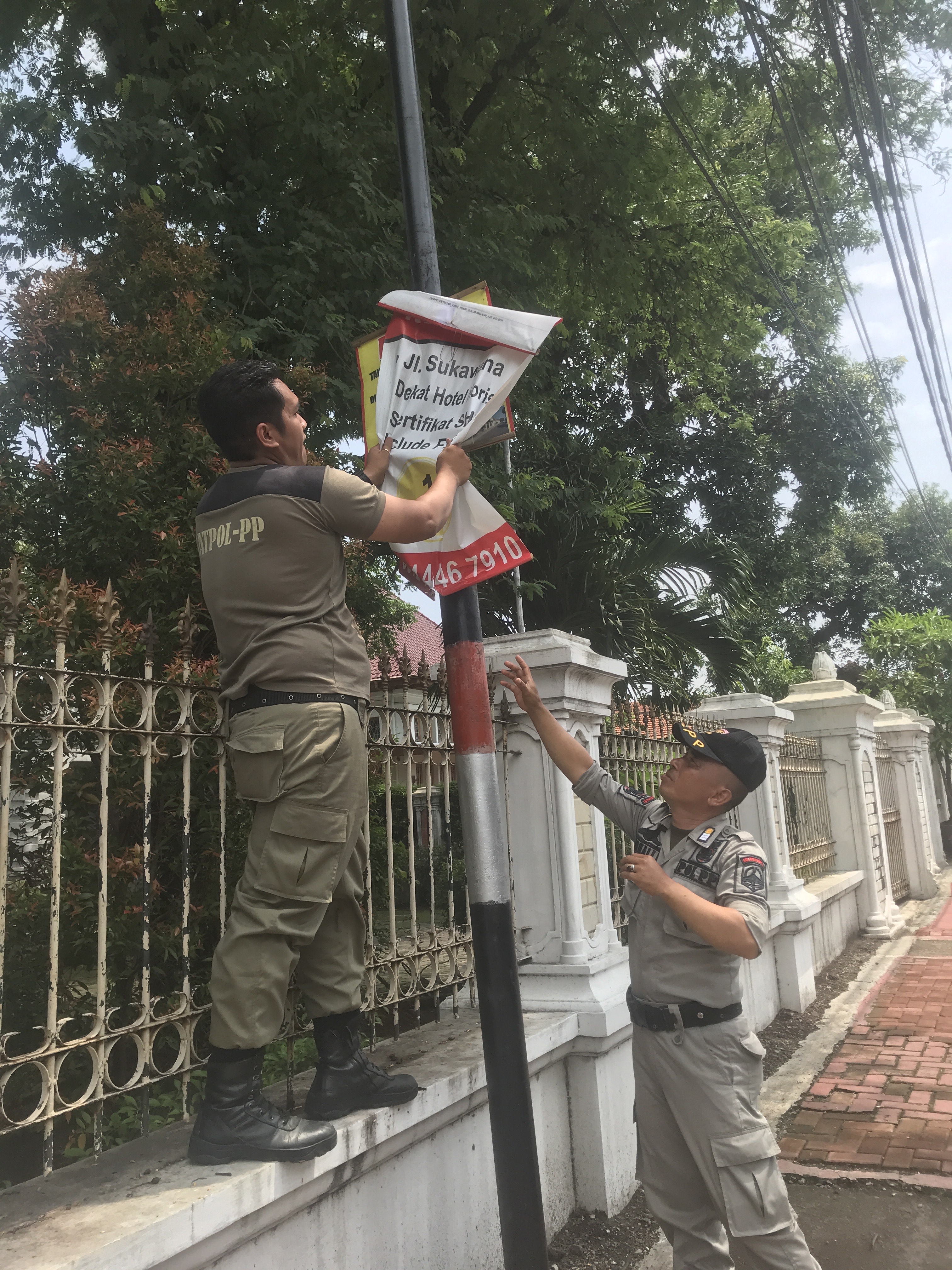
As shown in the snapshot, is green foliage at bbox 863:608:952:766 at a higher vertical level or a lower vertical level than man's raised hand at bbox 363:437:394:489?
higher

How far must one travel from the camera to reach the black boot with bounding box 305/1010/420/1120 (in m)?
2.49

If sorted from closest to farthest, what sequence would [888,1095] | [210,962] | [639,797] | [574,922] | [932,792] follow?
1. [639,797]
2. [574,922]
3. [210,962]
4. [888,1095]
5. [932,792]

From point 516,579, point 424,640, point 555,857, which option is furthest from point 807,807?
point 424,640

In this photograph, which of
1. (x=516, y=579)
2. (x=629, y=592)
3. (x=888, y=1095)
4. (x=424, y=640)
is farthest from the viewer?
(x=424, y=640)

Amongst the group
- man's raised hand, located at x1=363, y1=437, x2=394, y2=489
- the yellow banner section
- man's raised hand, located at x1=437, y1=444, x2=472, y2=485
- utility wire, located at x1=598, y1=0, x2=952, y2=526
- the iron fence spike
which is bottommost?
the iron fence spike

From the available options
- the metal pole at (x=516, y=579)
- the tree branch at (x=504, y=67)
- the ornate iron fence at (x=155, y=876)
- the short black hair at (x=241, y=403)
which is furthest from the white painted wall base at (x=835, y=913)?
the tree branch at (x=504, y=67)

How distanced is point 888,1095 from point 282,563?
178 inches

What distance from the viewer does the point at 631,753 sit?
5020mm

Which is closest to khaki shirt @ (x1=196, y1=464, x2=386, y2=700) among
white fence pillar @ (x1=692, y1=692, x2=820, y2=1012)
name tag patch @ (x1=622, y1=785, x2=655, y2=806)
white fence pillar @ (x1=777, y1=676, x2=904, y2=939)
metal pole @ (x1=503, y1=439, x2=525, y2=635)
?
name tag patch @ (x1=622, y1=785, x2=655, y2=806)

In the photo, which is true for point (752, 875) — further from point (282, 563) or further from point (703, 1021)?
point (282, 563)

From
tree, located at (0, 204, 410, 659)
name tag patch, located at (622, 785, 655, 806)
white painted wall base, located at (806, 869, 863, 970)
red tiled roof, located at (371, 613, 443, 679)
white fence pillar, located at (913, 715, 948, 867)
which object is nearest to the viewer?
name tag patch, located at (622, 785, 655, 806)

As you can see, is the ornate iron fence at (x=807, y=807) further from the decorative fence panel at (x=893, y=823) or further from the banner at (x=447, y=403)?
the banner at (x=447, y=403)

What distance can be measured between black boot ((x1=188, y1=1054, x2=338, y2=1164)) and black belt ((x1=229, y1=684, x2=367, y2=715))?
82cm

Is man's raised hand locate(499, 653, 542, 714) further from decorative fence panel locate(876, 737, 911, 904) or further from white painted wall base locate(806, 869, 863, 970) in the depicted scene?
decorative fence panel locate(876, 737, 911, 904)
